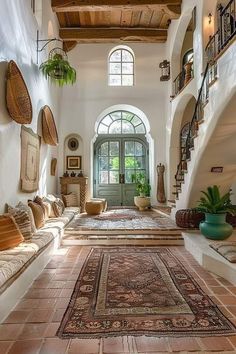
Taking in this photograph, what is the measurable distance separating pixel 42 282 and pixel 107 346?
1487 millimetres

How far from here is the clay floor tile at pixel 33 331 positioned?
2.05m

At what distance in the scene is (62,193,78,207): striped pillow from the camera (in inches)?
288

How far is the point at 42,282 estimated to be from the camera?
3.17 meters

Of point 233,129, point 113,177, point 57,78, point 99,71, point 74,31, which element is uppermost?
point 74,31

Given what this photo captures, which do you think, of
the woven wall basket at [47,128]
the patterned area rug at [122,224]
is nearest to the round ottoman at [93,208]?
the patterned area rug at [122,224]

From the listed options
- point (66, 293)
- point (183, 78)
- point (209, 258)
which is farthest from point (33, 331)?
point (183, 78)

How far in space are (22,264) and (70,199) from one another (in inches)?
185

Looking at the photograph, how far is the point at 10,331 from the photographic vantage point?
2123 millimetres

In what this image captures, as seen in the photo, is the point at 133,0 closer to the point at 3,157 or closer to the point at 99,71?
the point at 99,71

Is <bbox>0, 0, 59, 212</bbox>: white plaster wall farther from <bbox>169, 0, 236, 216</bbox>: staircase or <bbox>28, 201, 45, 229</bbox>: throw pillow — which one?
<bbox>169, 0, 236, 216</bbox>: staircase

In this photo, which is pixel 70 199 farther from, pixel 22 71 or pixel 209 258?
pixel 209 258

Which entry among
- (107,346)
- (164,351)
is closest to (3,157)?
(107,346)

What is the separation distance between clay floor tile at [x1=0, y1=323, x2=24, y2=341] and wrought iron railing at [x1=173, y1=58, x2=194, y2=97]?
606 cm

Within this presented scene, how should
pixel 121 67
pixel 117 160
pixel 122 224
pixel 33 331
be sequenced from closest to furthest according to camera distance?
1. pixel 33 331
2. pixel 122 224
3. pixel 121 67
4. pixel 117 160
